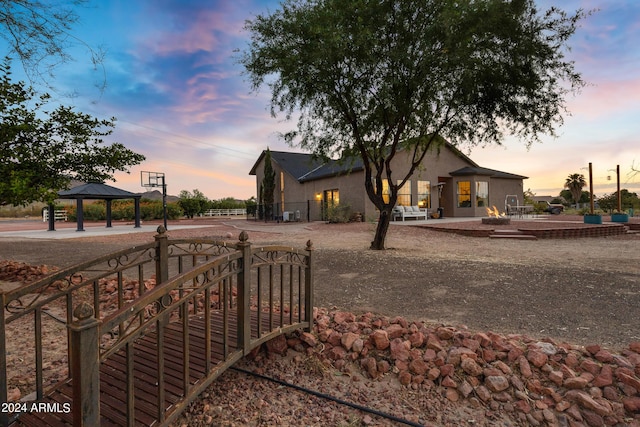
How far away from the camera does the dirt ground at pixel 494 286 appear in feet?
12.8

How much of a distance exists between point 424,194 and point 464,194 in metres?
3.41

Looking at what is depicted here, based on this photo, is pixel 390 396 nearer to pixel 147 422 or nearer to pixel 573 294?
pixel 147 422

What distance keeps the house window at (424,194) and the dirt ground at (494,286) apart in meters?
13.3

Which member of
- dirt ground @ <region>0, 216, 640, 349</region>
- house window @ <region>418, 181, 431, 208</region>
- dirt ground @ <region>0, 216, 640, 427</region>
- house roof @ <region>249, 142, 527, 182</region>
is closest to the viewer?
dirt ground @ <region>0, 216, 640, 427</region>

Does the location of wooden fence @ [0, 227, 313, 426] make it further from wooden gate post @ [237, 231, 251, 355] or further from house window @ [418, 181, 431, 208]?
house window @ [418, 181, 431, 208]

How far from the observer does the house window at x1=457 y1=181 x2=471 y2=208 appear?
953 inches

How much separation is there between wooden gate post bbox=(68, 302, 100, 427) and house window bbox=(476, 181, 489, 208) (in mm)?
25715

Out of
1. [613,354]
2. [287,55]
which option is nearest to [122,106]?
[287,55]

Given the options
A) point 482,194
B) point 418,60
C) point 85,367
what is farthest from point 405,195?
point 85,367

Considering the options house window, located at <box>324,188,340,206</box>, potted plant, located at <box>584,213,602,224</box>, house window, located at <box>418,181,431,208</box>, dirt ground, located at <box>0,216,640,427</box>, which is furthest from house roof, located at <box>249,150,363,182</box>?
dirt ground, located at <box>0,216,640,427</box>

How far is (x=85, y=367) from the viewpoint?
5.04ft

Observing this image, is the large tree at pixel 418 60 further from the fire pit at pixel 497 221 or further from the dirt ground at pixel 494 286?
the fire pit at pixel 497 221

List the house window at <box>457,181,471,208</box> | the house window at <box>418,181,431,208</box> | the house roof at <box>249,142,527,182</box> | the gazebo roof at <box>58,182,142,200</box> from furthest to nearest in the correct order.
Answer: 1. the house window at <box>457,181,471,208</box>
2. the house window at <box>418,181,431,208</box>
3. the house roof at <box>249,142,527,182</box>
4. the gazebo roof at <box>58,182,142,200</box>

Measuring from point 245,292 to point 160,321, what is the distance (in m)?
0.85
